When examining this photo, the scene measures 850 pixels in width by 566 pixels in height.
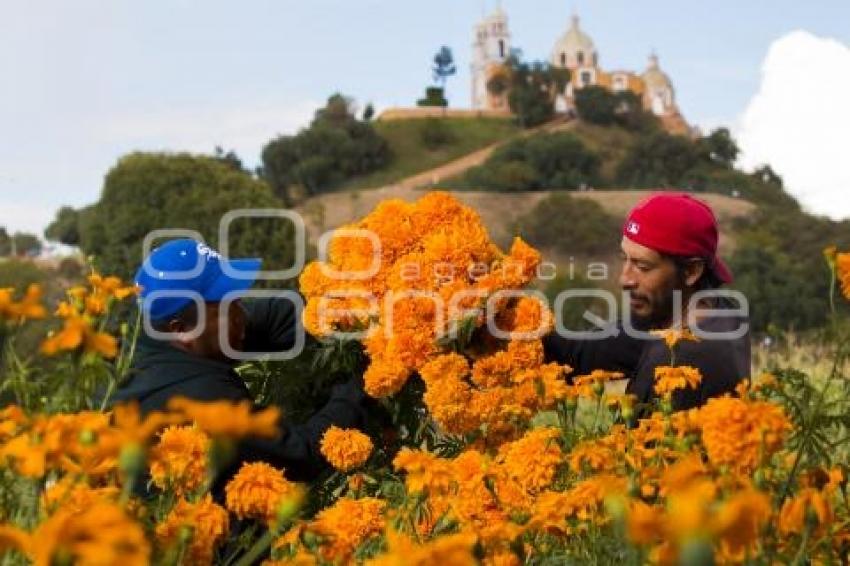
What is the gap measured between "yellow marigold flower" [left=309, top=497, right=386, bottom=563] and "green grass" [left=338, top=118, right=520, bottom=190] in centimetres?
6193

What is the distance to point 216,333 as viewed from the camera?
9.71 ft

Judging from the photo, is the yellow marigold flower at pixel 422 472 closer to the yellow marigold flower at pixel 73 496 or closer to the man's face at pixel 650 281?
the yellow marigold flower at pixel 73 496

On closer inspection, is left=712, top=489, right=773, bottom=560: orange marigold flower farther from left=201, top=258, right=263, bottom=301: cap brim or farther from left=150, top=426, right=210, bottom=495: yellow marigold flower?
left=201, top=258, right=263, bottom=301: cap brim

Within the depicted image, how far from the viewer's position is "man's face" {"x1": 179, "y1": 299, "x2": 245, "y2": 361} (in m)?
2.93

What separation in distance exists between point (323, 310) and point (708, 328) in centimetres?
95

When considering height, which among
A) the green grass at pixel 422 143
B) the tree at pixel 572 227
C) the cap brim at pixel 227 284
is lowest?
the tree at pixel 572 227

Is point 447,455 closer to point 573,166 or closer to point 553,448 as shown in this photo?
point 553,448

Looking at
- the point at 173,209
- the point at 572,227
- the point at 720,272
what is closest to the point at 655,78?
the point at 572,227

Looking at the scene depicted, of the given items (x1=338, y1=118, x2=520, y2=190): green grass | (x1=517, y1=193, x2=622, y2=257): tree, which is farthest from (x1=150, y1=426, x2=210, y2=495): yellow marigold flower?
(x1=338, y1=118, x2=520, y2=190): green grass

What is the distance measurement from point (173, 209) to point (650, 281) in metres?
25.8

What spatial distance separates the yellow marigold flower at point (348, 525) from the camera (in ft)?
6.39

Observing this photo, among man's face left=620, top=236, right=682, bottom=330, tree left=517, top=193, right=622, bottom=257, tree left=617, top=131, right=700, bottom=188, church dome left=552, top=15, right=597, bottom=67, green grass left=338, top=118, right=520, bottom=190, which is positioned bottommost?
tree left=517, top=193, right=622, bottom=257

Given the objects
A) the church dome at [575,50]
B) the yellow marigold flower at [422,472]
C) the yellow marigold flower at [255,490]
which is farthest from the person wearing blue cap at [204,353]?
the church dome at [575,50]

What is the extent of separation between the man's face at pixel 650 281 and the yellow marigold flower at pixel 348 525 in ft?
3.87
